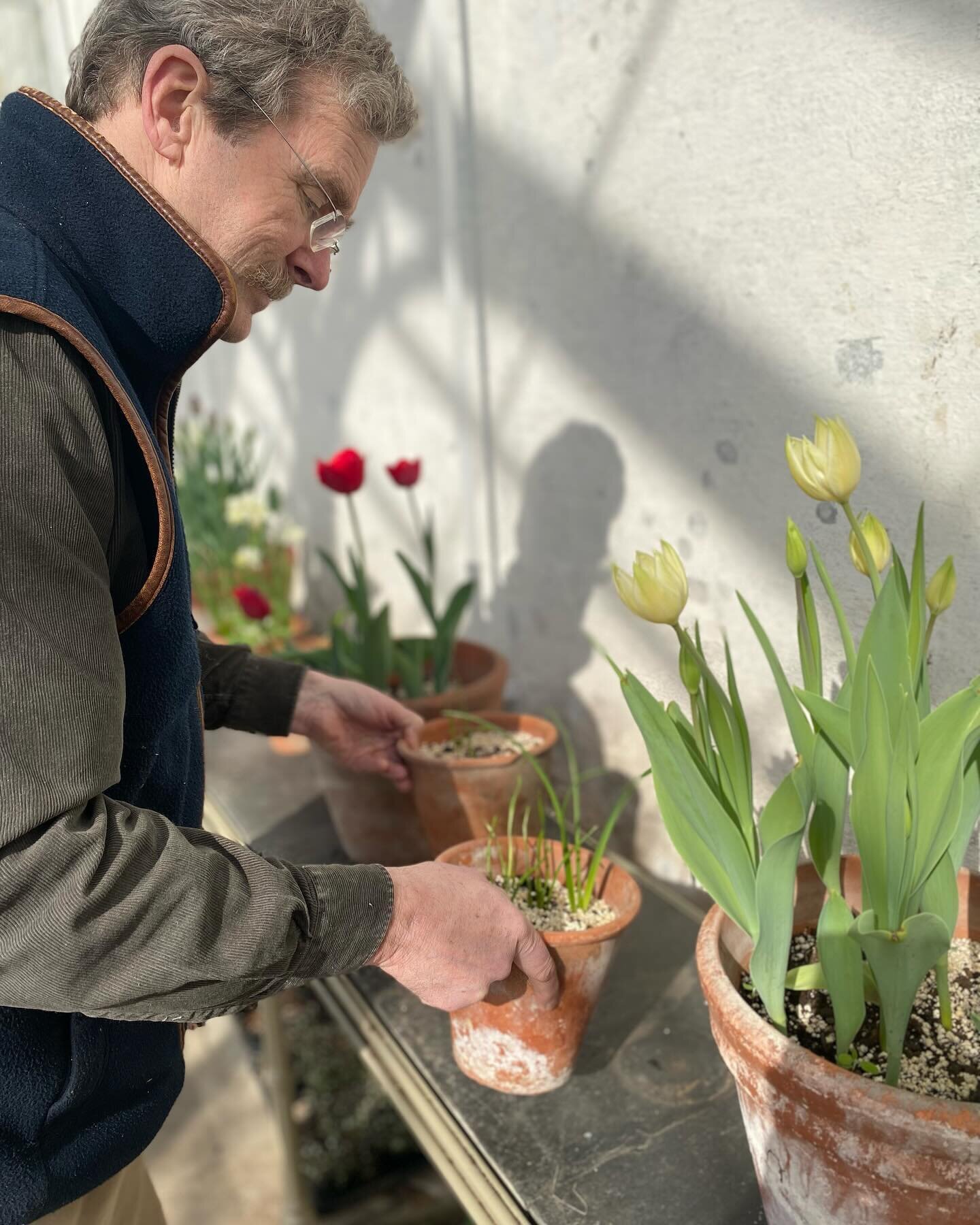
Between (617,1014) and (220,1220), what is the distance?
4.77 ft

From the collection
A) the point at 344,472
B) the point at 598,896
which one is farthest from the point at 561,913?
the point at 344,472

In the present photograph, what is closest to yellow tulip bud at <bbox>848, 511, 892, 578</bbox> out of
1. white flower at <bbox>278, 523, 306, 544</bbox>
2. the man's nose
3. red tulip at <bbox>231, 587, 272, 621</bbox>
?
the man's nose

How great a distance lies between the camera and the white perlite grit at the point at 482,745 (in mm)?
1545

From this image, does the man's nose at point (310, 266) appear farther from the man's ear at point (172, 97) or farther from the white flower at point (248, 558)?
the white flower at point (248, 558)

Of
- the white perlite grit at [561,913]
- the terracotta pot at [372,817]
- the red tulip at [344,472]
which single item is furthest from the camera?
the red tulip at [344,472]

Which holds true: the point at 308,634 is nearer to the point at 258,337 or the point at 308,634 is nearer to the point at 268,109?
the point at 258,337

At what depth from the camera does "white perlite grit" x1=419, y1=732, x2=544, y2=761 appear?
154 cm

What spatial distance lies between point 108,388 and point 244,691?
0.66 m

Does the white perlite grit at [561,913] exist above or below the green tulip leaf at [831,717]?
below

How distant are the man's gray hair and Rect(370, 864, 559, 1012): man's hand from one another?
2.26ft

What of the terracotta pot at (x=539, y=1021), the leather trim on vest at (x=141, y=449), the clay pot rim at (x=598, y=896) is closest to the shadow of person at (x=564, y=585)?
the clay pot rim at (x=598, y=896)

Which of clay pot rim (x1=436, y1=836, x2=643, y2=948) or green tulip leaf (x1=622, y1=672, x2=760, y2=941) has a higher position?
green tulip leaf (x1=622, y1=672, x2=760, y2=941)

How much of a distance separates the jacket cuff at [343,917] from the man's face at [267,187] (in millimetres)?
517

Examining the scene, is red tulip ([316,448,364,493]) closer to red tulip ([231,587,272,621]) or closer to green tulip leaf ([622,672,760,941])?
red tulip ([231,587,272,621])
